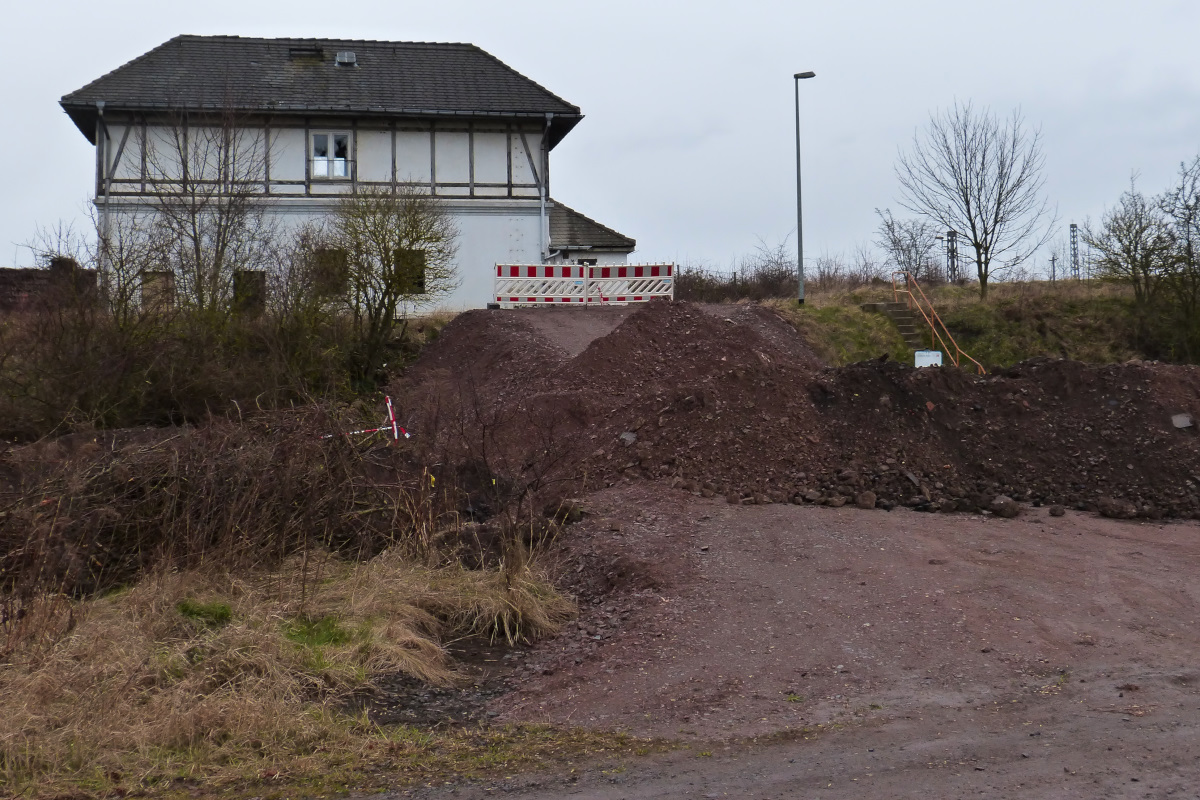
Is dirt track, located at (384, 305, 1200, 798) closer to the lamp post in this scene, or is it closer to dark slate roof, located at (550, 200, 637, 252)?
the lamp post

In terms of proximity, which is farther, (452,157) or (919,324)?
(452,157)

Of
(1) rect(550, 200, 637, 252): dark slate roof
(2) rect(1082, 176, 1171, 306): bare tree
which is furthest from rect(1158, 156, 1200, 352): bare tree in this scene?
(1) rect(550, 200, 637, 252): dark slate roof

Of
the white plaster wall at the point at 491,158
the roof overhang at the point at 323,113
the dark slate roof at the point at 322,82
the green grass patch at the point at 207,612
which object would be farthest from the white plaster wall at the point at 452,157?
the green grass patch at the point at 207,612

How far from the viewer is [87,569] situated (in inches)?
334

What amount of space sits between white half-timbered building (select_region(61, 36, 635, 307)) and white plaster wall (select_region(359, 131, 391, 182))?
0.03 m

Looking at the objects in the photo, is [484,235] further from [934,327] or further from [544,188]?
[934,327]

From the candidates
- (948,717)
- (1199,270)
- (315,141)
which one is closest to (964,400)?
(948,717)

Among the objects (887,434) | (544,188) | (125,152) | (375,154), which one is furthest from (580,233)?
(887,434)

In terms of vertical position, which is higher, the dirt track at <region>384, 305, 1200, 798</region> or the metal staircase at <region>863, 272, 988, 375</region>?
the metal staircase at <region>863, 272, 988, 375</region>

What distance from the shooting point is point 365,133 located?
96.8 ft

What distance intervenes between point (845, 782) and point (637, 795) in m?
1.06

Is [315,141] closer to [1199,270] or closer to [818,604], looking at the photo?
[1199,270]

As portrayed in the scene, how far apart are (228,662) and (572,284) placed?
18.9 metres

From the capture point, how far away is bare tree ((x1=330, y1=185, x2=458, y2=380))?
21047mm
